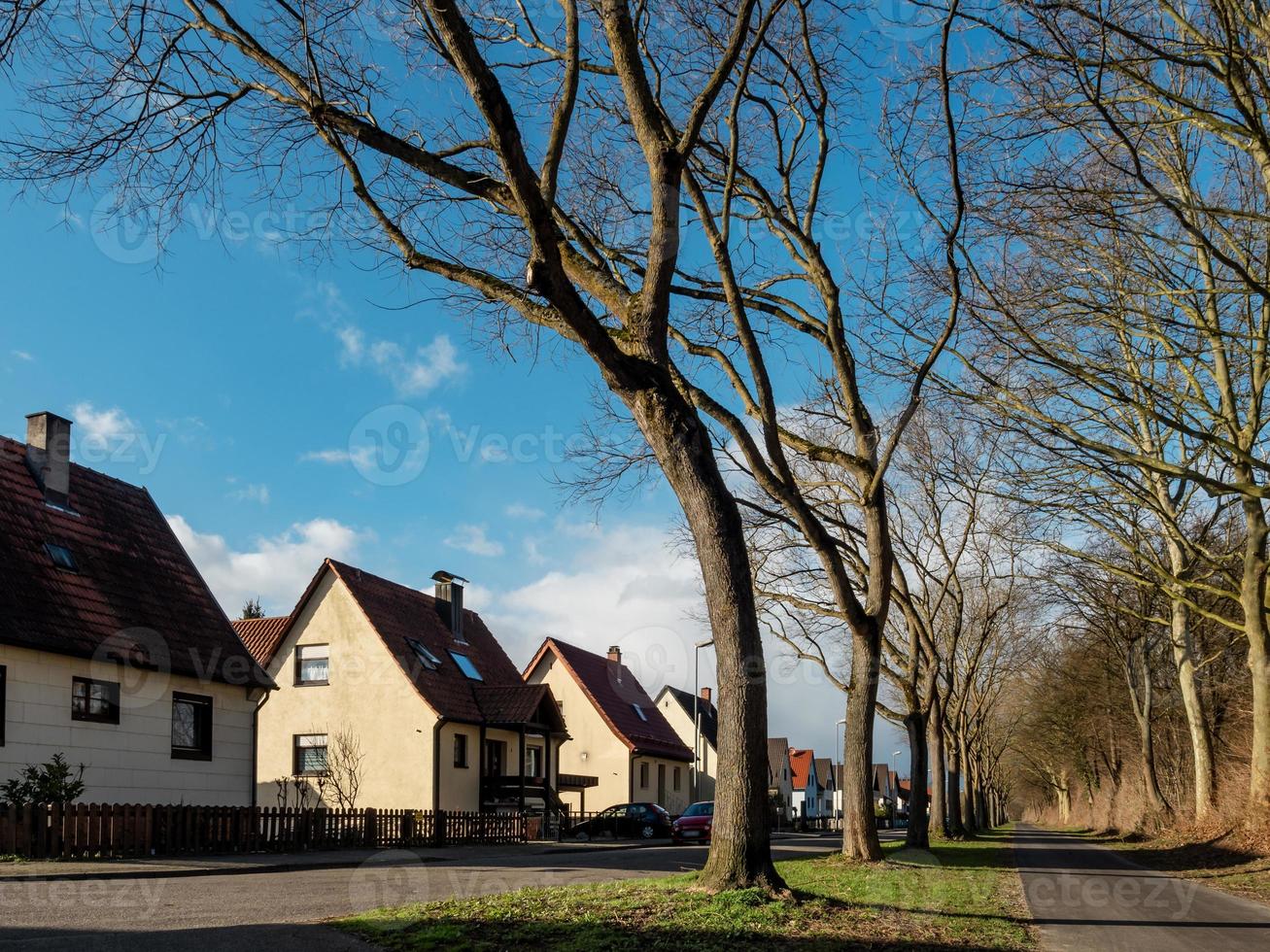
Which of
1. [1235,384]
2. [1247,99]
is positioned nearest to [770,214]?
[1247,99]

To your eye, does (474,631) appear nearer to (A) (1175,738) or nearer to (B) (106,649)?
(B) (106,649)

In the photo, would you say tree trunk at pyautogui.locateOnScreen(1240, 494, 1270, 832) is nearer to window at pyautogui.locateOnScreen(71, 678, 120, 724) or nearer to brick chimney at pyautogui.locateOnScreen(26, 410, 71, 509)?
window at pyautogui.locateOnScreen(71, 678, 120, 724)

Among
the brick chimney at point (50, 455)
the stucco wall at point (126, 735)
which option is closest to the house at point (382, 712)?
the stucco wall at point (126, 735)

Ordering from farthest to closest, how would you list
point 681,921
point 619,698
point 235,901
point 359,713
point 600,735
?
1. point 619,698
2. point 600,735
3. point 359,713
4. point 235,901
5. point 681,921

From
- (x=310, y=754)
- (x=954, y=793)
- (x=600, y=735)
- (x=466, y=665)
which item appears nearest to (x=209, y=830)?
(x=310, y=754)

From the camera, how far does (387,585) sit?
36812mm

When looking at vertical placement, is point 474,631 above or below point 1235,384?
below

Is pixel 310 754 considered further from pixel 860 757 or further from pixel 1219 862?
pixel 1219 862

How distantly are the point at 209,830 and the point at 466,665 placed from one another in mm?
18166

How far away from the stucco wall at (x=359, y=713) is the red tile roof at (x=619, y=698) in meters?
12.7

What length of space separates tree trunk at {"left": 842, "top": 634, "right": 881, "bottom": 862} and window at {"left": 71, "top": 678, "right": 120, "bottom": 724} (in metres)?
12.9

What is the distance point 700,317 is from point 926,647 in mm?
12837

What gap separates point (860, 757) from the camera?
1739 centimetres

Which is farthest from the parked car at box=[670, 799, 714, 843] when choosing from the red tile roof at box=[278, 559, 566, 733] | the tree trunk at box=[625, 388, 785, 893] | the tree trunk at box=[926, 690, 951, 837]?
the tree trunk at box=[625, 388, 785, 893]
